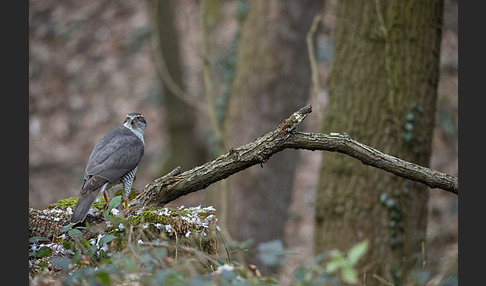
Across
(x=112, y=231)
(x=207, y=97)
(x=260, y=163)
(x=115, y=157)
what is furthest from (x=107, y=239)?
(x=207, y=97)

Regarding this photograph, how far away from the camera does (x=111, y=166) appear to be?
12.9 ft

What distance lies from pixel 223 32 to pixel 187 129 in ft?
15.1

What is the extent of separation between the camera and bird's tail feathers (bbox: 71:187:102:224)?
11.1 ft

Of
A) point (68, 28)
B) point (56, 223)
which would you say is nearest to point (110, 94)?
point (68, 28)

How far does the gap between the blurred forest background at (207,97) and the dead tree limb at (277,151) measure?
30.9 inches

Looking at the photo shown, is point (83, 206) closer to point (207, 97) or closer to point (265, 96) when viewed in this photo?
point (207, 97)

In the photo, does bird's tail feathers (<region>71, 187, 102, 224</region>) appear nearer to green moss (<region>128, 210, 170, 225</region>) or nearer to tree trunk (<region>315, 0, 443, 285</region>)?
green moss (<region>128, 210, 170, 225</region>)

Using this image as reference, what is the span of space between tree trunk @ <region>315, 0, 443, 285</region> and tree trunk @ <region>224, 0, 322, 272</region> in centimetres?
204

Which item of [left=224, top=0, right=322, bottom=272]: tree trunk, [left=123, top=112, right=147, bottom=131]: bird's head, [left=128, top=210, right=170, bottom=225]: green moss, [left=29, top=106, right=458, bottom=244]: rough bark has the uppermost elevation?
[left=224, top=0, right=322, bottom=272]: tree trunk

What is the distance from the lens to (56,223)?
3.58 meters

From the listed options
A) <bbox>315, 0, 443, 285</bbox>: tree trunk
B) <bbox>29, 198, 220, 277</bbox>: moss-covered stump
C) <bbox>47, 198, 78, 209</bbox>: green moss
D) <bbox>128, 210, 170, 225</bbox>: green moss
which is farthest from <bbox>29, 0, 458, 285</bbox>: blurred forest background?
<bbox>47, 198, 78, 209</bbox>: green moss

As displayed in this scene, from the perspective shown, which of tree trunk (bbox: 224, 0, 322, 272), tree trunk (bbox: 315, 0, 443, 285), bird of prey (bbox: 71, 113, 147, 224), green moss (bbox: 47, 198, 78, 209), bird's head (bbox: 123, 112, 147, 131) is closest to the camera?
bird of prey (bbox: 71, 113, 147, 224)

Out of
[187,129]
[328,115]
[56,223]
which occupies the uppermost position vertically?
[187,129]

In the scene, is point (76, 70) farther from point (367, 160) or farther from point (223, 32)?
point (367, 160)
